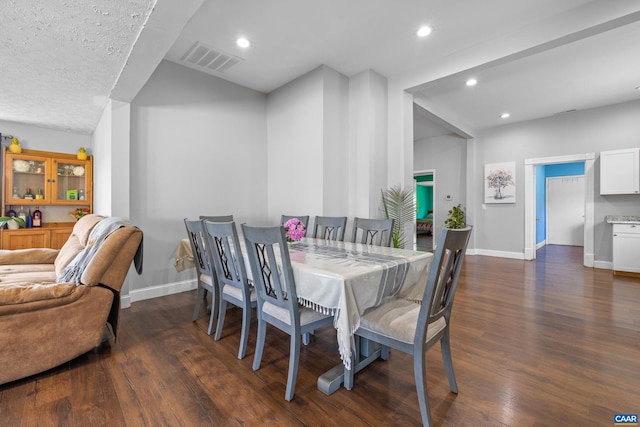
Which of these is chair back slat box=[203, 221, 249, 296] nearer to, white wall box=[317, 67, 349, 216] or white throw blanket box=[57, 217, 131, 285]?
white throw blanket box=[57, 217, 131, 285]

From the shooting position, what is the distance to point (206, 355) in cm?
212

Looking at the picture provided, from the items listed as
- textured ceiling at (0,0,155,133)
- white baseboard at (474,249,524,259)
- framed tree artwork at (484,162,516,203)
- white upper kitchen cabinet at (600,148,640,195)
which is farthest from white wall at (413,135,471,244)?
textured ceiling at (0,0,155,133)

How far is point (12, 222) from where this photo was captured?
4027 mm

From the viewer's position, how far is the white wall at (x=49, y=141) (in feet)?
13.9

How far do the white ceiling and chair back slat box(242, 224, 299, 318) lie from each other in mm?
1562

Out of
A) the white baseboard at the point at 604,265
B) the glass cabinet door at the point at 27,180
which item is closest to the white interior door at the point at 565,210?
the white baseboard at the point at 604,265

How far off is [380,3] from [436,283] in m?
2.58

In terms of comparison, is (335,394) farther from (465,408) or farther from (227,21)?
(227,21)

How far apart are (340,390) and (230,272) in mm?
1158

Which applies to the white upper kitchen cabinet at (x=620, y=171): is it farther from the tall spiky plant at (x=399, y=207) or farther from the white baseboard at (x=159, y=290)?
the white baseboard at (x=159, y=290)

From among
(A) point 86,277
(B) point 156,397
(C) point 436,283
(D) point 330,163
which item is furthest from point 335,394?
(D) point 330,163

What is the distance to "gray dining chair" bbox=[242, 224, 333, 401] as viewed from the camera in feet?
5.31

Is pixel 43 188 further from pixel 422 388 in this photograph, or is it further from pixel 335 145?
pixel 422 388

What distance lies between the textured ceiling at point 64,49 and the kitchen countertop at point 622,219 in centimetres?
680
